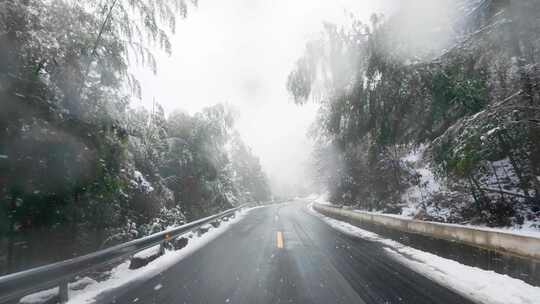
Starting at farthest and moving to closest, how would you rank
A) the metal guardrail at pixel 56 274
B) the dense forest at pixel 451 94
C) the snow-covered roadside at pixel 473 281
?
the dense forest at pixel 451 94 → the snow-covered roadside at pixel 473 281 → the metal guardrail at pixel 56 274

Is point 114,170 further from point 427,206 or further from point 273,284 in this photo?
point 427,206

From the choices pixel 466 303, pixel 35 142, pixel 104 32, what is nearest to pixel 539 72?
pixel 466 303

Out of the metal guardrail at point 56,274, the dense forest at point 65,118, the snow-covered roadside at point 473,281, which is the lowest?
the snow-covered roadside at point 473,281

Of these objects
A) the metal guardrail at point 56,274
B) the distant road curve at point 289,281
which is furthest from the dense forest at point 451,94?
the metal guardrail at point 56,274

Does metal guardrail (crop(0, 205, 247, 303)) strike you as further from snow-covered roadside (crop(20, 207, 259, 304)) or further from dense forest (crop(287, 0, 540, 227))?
dense forest (crop(287, 0, 540, 227))

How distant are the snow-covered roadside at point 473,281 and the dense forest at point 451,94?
2003 mm

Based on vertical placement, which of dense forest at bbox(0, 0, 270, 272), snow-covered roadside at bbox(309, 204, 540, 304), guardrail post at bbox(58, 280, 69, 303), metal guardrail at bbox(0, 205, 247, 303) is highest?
dense forest at bbox(0, 0, 270, 272)

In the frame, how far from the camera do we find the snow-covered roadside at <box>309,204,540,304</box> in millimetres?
3844

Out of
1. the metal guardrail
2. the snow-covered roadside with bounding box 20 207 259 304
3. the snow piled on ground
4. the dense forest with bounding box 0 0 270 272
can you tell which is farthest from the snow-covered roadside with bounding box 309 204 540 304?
the dense forest with bounding box 0 0 270 272

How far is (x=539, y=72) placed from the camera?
223 inches

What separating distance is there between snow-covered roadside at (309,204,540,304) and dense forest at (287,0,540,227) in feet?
6.57

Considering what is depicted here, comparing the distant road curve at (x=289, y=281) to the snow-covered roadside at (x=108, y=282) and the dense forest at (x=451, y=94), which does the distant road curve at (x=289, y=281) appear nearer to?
the snow-covered roadside at (x=108, y=282)

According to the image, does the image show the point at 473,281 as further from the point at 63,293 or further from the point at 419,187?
the point at 419,187

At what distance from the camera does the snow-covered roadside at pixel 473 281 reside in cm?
384
